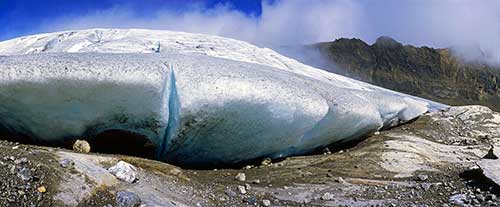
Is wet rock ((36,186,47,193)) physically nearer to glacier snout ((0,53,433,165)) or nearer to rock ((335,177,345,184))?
glacier snout ((0,53,433,165))

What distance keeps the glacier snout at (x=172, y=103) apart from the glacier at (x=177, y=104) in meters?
0.02

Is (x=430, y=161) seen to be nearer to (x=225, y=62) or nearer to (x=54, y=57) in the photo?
(x=225, y=62)

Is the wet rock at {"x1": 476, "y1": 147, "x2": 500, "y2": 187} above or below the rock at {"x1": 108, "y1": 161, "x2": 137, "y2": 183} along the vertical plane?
below

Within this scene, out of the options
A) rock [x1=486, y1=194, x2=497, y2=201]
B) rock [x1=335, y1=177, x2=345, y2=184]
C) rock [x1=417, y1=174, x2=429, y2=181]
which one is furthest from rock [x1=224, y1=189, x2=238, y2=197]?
rock [x1=486, y1=194, x2=497, y2=201]

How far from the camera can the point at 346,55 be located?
550 feet

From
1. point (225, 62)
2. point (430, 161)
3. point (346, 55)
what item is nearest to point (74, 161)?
point (225, 62)

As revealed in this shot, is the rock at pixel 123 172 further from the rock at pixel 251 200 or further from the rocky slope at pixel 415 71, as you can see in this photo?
the rocky slope at pixel 415 71

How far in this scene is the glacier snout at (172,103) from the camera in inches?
376

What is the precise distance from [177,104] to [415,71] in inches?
6699

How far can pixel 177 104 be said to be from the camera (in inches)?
397

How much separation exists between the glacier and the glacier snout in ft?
0.06

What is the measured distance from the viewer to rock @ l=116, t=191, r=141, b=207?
703 centimetres

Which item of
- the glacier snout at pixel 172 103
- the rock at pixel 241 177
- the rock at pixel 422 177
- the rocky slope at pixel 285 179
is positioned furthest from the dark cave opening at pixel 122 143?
the rock at pixel 422 177

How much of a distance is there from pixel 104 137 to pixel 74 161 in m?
2.73
